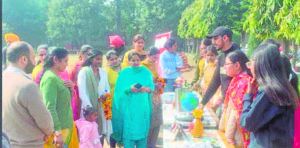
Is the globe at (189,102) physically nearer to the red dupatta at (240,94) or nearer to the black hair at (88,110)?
the red dupatta at (240,94)

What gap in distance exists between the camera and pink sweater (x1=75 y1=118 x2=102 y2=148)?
3387mm

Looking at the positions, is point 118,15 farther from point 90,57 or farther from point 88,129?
point 88,129

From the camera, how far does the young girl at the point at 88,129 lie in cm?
339

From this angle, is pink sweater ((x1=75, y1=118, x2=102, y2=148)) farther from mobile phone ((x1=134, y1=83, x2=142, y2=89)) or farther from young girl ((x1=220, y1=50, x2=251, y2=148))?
young girl ((x1=220, y1=50, x2=251, y2=148))

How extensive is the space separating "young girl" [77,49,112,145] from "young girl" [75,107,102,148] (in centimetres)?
13

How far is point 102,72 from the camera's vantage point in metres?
3.93

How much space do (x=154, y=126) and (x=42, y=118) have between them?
2156 millimetres

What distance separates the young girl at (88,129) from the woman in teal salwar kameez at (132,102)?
1.43 feet

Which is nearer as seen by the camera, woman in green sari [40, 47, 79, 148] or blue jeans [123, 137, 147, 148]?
woman in green sari [40, 47, 79, 148]

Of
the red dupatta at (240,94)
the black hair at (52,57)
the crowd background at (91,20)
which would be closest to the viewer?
the red dupatta at (240,94)

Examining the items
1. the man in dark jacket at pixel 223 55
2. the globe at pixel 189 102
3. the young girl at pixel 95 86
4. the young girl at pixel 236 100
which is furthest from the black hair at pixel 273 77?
the young girl at pixel 95 86

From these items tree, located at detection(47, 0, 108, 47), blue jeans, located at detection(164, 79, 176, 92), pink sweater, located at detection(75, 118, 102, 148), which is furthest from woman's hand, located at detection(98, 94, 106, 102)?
tree, located at detection(47, 0, 108, 47)

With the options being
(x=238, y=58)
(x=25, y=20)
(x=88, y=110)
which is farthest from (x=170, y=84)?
(x=25, y=20)

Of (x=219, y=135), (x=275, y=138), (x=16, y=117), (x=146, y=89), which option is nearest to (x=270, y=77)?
(x=275, y=138)
